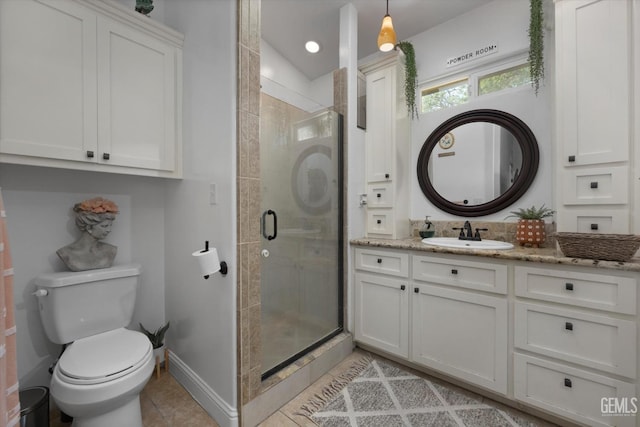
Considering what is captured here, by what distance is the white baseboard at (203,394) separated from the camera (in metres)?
1.37

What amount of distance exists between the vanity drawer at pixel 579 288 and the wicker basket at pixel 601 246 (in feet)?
0.31

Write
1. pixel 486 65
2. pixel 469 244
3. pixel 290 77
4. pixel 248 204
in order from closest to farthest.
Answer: pixel 248 204 → pixel 469 244 → pixel 486 65 → pixel 290 77

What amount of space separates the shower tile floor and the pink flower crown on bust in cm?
115

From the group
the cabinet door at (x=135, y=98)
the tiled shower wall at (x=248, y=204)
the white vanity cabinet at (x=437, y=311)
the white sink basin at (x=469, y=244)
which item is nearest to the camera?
the tiled shower wall at (x=248, y=204)

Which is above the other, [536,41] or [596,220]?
[536,41]

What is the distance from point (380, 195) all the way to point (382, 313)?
945 millimetres

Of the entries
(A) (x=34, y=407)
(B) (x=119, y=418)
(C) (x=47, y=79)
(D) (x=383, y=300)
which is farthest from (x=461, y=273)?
(C) (x=47, y=79)

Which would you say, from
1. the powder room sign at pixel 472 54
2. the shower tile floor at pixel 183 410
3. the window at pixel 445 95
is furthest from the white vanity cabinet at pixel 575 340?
the powder room sign at pixel 472 54

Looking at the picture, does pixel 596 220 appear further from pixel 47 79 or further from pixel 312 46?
pixel 47 79

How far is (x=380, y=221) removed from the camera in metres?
2.28

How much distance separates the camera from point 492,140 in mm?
2068

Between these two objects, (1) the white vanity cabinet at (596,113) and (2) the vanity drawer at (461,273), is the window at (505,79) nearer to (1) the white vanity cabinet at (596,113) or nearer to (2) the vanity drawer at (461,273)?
(1) the white vanity cabinet at (596,113)

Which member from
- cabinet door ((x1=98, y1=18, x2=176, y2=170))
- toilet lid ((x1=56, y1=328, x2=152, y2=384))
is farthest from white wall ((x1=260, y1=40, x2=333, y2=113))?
toilet lid ((x1=56, y1=328, x2=152, y2=384))

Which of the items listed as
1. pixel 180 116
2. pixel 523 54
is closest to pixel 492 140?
pixel 523 54
